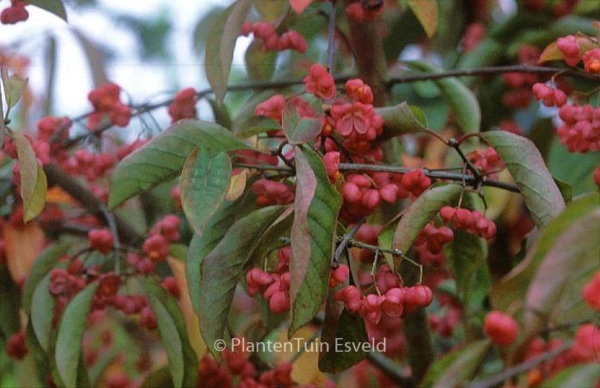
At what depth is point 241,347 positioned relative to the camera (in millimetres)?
978

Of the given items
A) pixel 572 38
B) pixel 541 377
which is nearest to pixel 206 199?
pixel 541 377

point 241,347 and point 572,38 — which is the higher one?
point 572,38

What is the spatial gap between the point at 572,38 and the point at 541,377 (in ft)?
1.36

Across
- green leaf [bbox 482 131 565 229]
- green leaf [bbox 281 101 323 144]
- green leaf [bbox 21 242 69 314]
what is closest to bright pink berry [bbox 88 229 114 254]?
green leaf [bbox 21 242 69 314]

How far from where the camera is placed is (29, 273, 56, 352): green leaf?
3.12 feet

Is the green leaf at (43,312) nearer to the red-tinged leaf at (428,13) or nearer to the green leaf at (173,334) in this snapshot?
the green leaf at (173,334)

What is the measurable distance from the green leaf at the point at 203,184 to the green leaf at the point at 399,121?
0.18m

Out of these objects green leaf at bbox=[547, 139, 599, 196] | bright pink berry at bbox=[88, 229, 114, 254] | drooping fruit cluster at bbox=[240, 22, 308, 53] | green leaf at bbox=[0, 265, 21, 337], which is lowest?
green leaf at bbox=[0, 265, 21, 337]

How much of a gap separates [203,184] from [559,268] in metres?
0.33

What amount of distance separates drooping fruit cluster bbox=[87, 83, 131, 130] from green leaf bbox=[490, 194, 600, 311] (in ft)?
2.07

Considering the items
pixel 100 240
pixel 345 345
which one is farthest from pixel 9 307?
pixel 345 345

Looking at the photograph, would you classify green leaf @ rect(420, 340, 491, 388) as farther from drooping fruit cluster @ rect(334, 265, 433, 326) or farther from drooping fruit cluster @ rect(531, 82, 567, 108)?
drooping fruit cluster @ rect(531, 82, 567, 108)

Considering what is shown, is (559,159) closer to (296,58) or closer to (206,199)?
(296,58)

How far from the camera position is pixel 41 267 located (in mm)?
1051
